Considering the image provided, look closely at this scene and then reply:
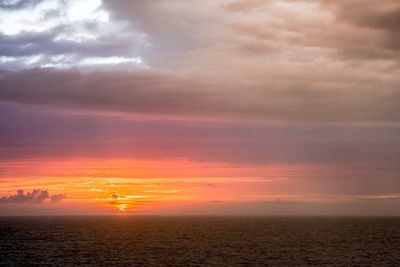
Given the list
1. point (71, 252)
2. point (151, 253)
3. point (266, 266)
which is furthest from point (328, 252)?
point (71, 252)

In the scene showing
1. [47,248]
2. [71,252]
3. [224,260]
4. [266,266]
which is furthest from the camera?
[47,248]

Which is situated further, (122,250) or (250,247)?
(250,247)

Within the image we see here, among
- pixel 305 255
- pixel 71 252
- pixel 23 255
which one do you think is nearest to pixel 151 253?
pixel 71 252

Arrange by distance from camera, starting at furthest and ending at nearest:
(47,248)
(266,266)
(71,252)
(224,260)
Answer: (47,248)
(71,252)
(224,260)
(266,266)

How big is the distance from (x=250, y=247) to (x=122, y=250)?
29206 millimetres

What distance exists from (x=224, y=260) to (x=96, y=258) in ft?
77.4

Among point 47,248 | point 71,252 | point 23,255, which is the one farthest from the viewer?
point 47,248

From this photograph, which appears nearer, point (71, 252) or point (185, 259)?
point (185, 259)

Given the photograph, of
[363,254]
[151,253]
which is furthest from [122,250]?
[363,254]

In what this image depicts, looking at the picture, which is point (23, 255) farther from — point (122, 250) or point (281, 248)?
point (281, 248)

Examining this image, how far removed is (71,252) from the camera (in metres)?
97.6

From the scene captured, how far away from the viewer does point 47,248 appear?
10525 centimetres

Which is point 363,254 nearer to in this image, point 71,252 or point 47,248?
point 71,252

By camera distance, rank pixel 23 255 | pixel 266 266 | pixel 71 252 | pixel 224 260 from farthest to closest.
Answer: pixel 71 252 < pixel 23 255 < pixel 224 260 < pixel 266 266
